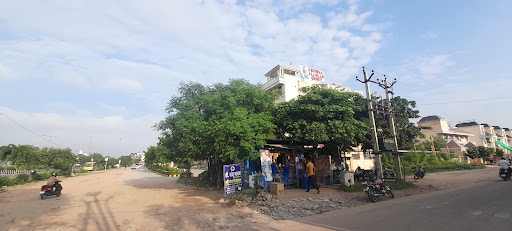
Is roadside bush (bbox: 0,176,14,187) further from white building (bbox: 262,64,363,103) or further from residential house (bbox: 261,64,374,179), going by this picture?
white building (bbox: 262,64,363,103)

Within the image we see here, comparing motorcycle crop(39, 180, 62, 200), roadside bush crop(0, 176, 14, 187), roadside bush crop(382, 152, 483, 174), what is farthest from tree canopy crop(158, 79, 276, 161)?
roadside bush crop(382, 152, 483, 174)

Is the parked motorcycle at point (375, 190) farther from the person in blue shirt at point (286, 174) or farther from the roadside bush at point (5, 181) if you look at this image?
the roadside bush at point (5, 181)

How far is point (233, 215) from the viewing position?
823cm

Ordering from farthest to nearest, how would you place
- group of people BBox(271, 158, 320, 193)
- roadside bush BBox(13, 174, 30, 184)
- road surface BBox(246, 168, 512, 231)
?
roadside bush BBox(13, 174, 30, 184), group of people BBox(271, 158, 320, 193), road surface BBox(246, 168, 512, 231)

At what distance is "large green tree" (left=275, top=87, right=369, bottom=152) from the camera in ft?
41.9

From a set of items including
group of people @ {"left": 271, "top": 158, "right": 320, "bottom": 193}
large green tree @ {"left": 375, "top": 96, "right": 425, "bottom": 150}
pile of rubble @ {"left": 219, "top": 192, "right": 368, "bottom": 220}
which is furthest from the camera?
large green tree @ {"left": 375, "top": 96, "right": 425, "bottom": 150}

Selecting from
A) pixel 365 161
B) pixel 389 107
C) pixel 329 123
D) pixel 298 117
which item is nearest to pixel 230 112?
pixel 298 117

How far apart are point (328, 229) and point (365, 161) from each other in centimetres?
3546

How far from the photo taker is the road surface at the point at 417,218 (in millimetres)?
5867

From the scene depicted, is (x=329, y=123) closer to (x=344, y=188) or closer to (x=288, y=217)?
(x=344, y=188)

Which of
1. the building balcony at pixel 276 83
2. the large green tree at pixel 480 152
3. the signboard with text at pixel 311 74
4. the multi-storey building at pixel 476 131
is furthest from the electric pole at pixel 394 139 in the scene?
the multi-storey building at pixel 476 131

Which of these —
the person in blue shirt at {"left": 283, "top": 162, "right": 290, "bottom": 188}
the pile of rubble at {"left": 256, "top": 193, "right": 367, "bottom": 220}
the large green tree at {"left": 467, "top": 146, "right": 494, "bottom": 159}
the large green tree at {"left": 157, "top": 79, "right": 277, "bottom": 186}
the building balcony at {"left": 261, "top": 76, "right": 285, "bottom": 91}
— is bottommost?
the pile of rubble at {"left": 256, "top": 193, "right": 367, "bottom": 220}

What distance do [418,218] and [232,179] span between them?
7.31 m

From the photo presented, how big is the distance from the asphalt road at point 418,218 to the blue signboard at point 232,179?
4415 millimetres
